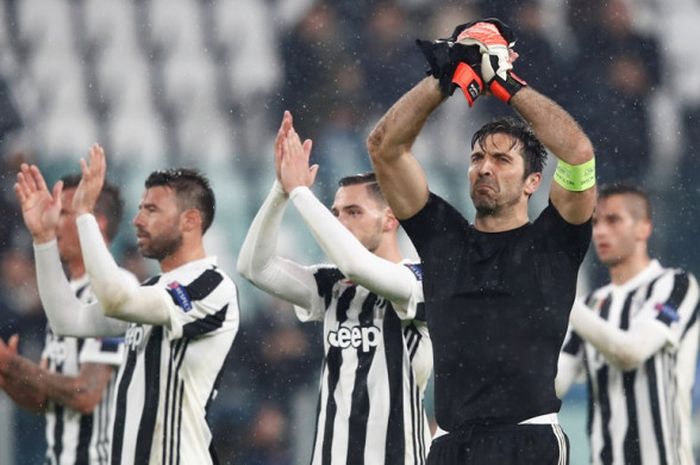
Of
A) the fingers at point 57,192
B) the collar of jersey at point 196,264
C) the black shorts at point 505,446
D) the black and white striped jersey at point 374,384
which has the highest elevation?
the fingers at point 57,192

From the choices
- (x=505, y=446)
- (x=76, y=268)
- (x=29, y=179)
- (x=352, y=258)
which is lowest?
(x=505, y=446)


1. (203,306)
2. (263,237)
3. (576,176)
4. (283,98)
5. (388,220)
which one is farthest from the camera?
(283,98)

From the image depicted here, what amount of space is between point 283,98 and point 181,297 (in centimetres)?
331

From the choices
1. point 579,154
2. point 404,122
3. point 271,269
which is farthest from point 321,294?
point 579,154

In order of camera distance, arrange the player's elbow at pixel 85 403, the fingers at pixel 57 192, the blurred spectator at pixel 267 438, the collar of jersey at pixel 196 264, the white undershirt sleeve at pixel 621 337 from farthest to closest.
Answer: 1. the blurred spectator at pixel 267 438
2. the player's elbow at pixel 85 403
3. the white undershirt sleeve at pixel 621 337
4. the fingers at pixel 57 192
5. the collar of jersey at pixel 196 264

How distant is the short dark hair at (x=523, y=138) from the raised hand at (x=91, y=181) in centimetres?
149

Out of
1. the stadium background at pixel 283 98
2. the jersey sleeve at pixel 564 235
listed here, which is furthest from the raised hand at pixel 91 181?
the stadium background at pixel 283 98

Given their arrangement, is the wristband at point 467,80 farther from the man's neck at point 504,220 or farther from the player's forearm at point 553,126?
the man's neck at point 504,220

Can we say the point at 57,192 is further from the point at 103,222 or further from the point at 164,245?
the point at 103,222

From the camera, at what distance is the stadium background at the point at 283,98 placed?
7754 mm

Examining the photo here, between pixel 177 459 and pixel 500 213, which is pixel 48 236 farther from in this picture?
pixel 500 213

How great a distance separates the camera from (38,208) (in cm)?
546

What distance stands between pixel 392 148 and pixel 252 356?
3864 millimetres

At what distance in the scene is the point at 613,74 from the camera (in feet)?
27.8
